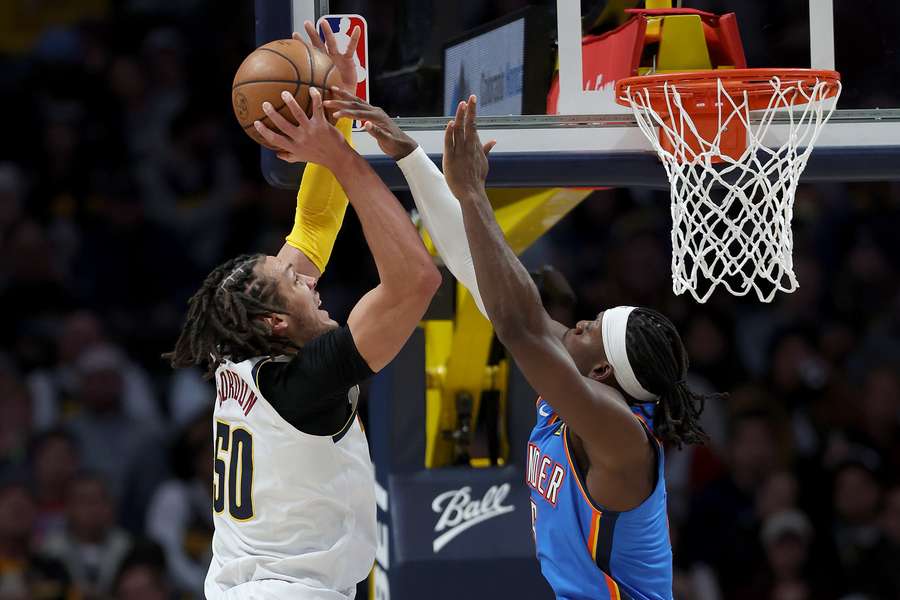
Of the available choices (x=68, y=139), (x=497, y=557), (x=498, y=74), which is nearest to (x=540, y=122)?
(x=498, y=74)

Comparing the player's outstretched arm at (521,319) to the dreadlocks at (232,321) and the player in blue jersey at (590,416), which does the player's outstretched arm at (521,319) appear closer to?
the player in blue jersey at (590,416)

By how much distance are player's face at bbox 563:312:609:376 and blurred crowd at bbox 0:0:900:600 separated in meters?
3.47

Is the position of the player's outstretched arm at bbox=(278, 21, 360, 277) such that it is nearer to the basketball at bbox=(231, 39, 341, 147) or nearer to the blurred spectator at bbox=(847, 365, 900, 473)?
the basketball at bbox=(231, 39, 341, 147)

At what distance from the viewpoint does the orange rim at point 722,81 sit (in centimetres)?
384

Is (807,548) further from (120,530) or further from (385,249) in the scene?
(385,249)

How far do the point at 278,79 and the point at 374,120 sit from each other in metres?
0.27

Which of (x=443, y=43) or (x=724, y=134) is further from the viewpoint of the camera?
(x=443, y=43)

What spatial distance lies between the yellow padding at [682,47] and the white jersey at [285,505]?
1446 mm

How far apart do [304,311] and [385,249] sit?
0.29 m

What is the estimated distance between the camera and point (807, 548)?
272 inches

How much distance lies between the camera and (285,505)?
10.9 feet

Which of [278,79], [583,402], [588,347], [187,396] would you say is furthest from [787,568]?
[278,79]

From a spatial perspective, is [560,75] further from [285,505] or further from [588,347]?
[285,505]

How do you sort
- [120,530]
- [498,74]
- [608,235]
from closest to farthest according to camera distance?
[498,74], [120,530], [608,235]
